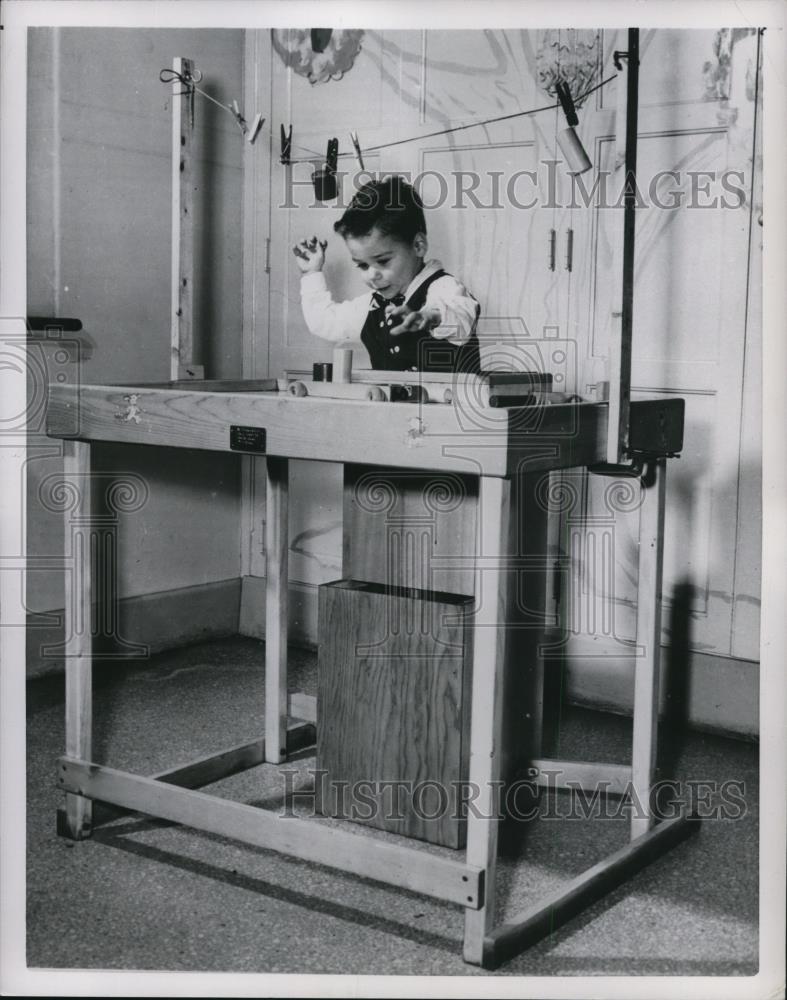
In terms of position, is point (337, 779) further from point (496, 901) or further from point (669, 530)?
point (669, 530)

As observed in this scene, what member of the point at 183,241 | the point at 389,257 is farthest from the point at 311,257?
the point at 183,241

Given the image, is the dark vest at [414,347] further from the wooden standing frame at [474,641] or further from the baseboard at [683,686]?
the baseboard at [683,686]

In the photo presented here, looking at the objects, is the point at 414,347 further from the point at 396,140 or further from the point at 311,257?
the point at 396,140

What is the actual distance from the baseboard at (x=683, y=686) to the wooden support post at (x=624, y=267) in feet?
3.92

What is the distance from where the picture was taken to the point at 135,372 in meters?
3.68

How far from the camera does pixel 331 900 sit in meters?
2.16

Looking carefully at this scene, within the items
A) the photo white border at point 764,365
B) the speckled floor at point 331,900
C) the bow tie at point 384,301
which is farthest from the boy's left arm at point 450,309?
the photo white border at point 764,365

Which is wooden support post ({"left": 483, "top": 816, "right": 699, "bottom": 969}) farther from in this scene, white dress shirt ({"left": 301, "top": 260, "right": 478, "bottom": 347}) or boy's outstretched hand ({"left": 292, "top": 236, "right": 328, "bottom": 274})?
boy's outstretched hand ({"left": 292, "top": 236, "right": 328, "bottom": 274})

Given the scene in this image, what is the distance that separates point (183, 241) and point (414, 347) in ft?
2.49

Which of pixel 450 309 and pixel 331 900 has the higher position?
pixel 450 309

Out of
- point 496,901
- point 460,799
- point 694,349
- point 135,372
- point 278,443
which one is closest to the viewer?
point 278,443

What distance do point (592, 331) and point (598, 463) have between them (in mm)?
1164

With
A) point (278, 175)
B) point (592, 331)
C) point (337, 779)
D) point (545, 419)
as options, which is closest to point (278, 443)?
point (545, 419)

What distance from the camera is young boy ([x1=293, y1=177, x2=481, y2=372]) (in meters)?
3.03
